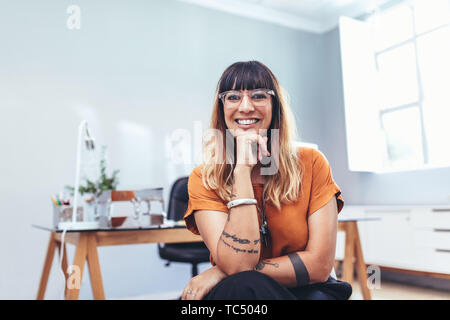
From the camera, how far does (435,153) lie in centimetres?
329

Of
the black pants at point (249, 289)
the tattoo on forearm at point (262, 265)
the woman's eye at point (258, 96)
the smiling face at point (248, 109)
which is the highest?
the woman's eye at point (258, 96)

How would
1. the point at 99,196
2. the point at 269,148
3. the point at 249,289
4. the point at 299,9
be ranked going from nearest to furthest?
the point at 249,289
the point at 269,148
the point at 99,196
the point at 299,9

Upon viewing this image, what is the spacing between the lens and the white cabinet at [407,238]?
8.92ft

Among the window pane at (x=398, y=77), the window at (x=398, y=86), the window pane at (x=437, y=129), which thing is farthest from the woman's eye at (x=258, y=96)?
the window pane at (x=398, y=77)

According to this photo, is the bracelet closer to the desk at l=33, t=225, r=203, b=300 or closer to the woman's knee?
the woman's knee

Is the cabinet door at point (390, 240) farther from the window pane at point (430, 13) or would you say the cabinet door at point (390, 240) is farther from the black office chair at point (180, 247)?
the window pane at point (430, 13)

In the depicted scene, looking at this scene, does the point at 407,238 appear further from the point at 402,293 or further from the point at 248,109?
the point at 248,109

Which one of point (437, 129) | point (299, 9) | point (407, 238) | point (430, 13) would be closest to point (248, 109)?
point (407, 238)

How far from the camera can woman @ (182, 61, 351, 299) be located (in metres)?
0.85

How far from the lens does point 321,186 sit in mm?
1009

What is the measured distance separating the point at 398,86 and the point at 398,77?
0.09 m

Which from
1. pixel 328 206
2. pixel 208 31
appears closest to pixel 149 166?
pixel 208 31
